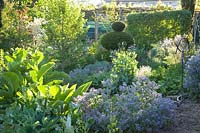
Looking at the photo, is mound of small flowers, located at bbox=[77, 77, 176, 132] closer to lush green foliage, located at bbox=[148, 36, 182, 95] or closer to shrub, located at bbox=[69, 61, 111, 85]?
lush green foliage, located at bbox=[148, 36, 182, 95]

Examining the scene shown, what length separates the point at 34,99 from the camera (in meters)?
4.39

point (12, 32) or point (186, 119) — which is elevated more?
point (12, 32)

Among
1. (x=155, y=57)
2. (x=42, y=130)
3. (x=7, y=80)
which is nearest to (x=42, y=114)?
(x=42, y=130)

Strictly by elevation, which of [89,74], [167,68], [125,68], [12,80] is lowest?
[89,74]

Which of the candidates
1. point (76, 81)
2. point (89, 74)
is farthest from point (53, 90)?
point (89, 74)

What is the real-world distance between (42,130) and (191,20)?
10.1 metres

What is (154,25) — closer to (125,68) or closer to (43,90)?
(125,68)

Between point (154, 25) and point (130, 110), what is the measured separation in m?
8.71

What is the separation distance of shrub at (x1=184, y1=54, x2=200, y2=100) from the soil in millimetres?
292

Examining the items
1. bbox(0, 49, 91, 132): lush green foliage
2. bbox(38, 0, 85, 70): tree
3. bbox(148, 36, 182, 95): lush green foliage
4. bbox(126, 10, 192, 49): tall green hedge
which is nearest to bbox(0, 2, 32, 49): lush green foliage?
bbox(38, 0, 85, 70): tree

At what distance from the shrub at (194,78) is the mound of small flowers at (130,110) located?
1.56 metres

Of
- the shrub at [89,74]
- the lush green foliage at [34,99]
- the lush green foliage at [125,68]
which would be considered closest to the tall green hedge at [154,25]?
the shrub at [89,74]

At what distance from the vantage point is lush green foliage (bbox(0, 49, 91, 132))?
4008mm

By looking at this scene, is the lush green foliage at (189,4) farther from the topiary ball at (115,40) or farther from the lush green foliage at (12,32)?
the lush green foliage at (12,32)
